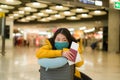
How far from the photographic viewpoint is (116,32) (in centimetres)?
2622

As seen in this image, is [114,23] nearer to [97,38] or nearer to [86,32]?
[97,38]

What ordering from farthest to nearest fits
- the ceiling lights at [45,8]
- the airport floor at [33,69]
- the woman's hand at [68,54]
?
the ceiling lights at [45,8] < the airport floor at [33,69] < the woman's hand at [68,54]

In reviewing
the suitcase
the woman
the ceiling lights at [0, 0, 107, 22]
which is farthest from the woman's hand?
the ceiling lights at [0, 0, 107, 22]

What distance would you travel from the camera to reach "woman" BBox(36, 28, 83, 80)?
→ 3.21 metres

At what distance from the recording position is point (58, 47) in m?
3.36

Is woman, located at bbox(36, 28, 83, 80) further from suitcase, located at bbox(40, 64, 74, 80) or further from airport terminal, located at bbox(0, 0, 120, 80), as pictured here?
airport terminal, located at bbox(0, 0, 120, 80)

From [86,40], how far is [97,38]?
10.2ft

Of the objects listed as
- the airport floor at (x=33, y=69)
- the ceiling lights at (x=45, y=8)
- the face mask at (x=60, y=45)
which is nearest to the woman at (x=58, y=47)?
the face mask at (x=60, y=45)

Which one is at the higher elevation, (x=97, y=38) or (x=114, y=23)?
(x=114, y=23)

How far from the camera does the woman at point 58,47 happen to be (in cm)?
321

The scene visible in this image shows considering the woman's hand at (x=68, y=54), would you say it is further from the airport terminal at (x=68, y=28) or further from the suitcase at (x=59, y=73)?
the airport terminal at (x=68, y=28)

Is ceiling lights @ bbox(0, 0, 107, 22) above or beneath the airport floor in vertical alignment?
above

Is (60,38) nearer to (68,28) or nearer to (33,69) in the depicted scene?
(33,69)

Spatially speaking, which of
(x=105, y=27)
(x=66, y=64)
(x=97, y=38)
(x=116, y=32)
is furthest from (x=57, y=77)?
(x=97, y=38)
